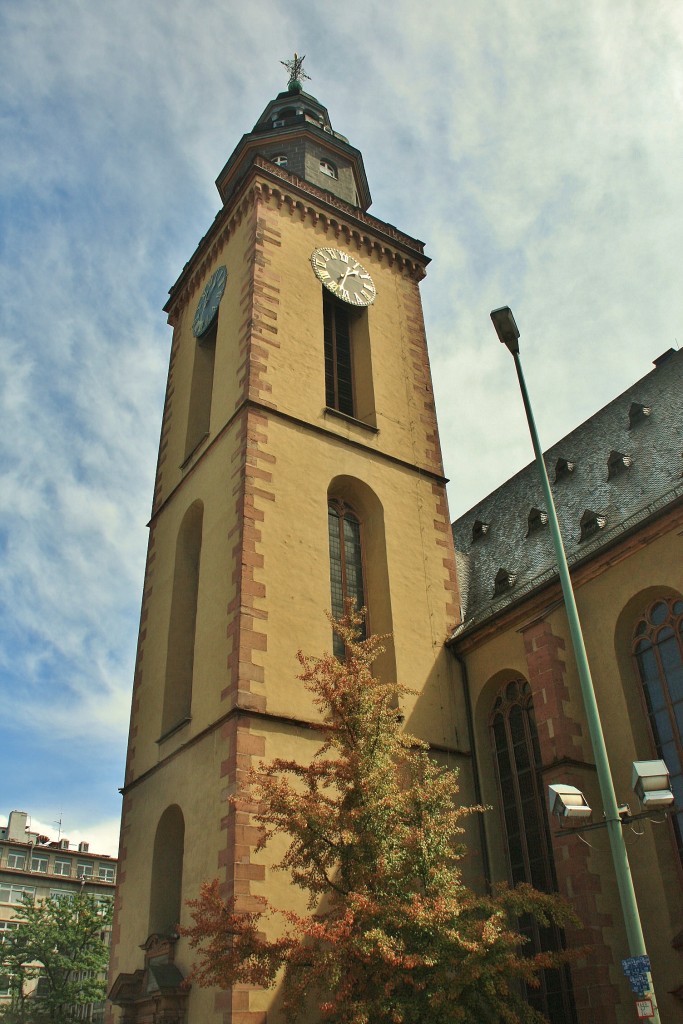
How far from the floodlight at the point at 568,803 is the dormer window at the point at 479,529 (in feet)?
44.5

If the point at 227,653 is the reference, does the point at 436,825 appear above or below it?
below

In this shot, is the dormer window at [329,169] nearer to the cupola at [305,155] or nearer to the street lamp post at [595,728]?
the cupola at [305,155]

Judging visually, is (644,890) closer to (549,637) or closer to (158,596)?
(549,637)

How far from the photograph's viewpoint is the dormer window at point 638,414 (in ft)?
62.3

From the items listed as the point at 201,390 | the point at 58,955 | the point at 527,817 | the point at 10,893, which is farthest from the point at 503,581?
the point at 10,893

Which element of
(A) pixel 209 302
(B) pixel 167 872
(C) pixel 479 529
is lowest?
(B) pixel 167 872

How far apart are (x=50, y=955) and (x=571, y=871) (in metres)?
27.6

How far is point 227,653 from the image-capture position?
48.8 ft

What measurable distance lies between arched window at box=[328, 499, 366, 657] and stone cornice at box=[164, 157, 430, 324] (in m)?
8.48

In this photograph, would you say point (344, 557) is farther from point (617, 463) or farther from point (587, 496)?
point (617, 463)

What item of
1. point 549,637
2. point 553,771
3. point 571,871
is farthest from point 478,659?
point 571,871

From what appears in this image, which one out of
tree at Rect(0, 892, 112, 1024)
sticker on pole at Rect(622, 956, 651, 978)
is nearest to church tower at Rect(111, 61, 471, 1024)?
sticker on pole at Rect(622, 956, 651, 978)

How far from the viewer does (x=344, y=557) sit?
17.8m

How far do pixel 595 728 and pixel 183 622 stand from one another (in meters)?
11.1
